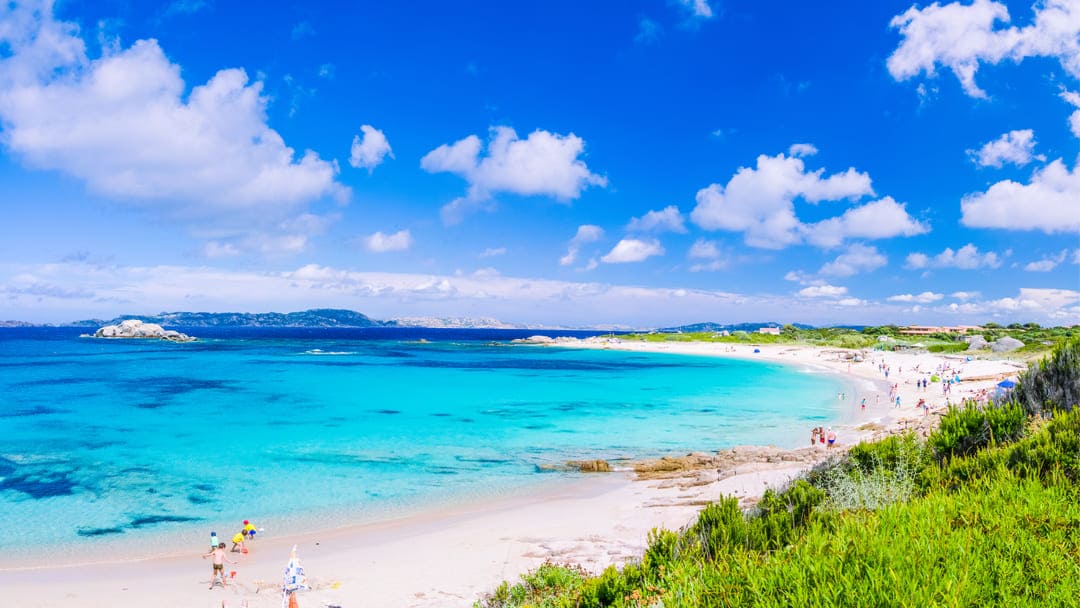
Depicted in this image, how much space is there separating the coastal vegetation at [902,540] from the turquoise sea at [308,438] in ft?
47.2

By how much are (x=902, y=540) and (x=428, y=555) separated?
1317 cm

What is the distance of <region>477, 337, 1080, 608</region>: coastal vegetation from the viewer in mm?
3648

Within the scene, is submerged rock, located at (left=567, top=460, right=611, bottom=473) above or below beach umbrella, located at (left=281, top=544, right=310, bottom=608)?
below

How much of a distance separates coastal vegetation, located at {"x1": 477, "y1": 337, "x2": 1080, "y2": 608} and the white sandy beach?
190 inches

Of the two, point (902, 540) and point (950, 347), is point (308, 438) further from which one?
point (950, 347)

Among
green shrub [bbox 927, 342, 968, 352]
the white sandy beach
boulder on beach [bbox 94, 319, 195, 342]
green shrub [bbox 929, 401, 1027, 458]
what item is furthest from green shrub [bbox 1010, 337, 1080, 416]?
boulder on beach [bbox 94, 319, 195, 342]

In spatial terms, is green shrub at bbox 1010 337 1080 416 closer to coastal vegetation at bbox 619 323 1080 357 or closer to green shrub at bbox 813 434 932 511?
green shrub at bbox 813 434 932 511

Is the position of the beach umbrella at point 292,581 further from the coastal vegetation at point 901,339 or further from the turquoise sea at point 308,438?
the coastal vegetation at point 901,339

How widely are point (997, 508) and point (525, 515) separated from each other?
14.9m

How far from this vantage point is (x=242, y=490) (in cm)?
2162

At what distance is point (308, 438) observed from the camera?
31797 millimetres

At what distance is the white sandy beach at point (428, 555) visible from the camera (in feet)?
41.5

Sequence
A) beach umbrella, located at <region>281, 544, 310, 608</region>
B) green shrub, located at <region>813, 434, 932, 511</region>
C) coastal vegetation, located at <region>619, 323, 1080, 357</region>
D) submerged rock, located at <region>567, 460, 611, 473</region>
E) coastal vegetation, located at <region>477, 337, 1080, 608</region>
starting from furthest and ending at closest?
1. coastal vegetation, located at <region>619, 323, 1080, 357</region>
2. submerged rock, located at <region>567, 460, 611, 473</region>
3. beach umbrella, located at <region>281, 544, 310, 608</region>
4. green shrub, located at <region>813, 434, 932, 511</region>
5. coastal vegetation, located at <region>477, 337, 1080, 608</region>

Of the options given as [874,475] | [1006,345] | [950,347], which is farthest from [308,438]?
[950,347]
